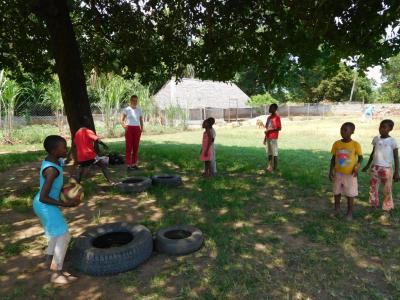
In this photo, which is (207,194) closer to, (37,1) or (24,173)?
(24,173)

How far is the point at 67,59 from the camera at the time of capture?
29.3 feet

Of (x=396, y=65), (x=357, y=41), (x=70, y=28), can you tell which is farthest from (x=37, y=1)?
(x=396, y=65)

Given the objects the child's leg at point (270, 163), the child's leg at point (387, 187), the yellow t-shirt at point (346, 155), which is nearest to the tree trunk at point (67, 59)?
the child's leg at point (270, 163)

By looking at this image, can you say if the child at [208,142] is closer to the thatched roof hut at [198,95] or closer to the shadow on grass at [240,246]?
the shadow on grass at [240,246]

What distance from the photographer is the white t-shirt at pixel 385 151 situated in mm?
5776

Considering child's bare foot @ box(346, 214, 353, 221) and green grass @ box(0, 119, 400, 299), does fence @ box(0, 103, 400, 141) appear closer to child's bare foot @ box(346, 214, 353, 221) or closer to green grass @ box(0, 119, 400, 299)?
green grass @ box(0, 119, 400, 299)

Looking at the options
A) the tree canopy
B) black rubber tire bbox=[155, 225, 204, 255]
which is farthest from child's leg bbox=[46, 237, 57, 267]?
the tree canopy

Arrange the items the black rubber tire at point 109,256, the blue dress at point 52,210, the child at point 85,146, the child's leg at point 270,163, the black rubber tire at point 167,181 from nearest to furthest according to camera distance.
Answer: the blue dress at point 52,210 → the black rubber tire at point 109,256 → the child at point 85,146 → the black rubber tire at point 167,181 → the child's leg at point 270,163

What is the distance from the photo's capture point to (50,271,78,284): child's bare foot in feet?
12.4

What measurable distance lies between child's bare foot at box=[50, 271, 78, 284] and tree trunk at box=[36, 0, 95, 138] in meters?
5.44

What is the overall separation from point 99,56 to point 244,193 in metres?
8.11

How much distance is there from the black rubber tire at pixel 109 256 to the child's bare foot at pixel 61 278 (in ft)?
0.56

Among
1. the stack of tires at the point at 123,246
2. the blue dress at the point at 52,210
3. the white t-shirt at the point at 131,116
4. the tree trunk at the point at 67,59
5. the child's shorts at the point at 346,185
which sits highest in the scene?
the tree trunk at the point at 67,59

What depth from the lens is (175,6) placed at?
32.2 feet
